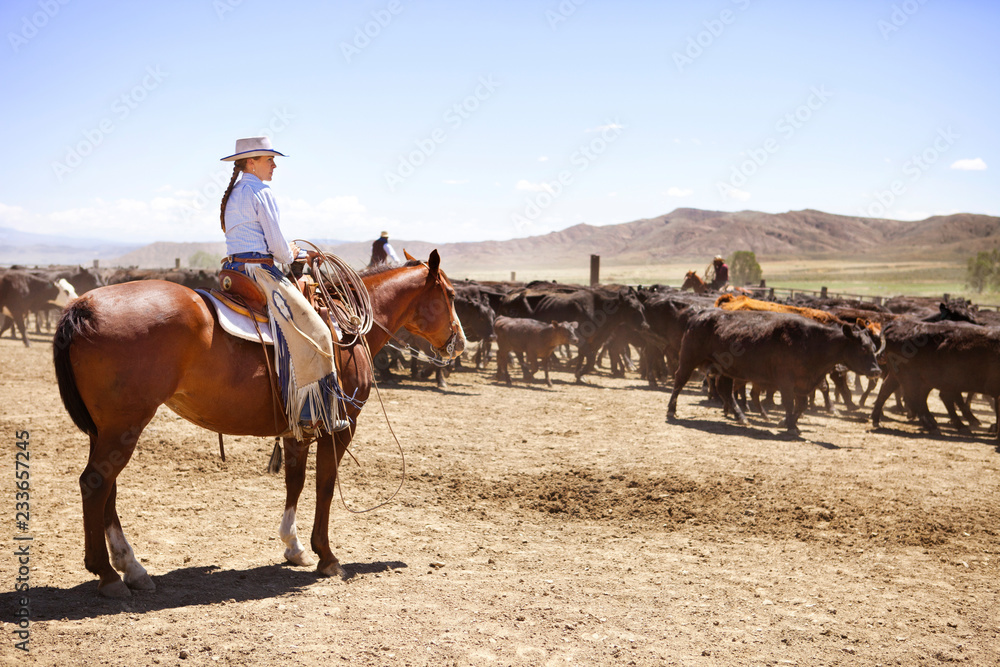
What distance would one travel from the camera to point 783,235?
589 ft

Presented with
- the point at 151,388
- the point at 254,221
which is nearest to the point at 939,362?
the point at 254,221

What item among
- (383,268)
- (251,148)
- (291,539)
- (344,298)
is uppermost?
(251,148)

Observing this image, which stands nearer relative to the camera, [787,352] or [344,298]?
[344,298]

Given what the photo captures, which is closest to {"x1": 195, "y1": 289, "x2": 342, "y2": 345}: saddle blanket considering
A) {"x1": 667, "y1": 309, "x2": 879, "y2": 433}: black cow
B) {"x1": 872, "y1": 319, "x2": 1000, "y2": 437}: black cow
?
{"x1": 667, "y1": 309, "x2": 879, "y2": 433}: black cow

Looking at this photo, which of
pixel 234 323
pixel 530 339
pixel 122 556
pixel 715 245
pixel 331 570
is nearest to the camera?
pixel 122 556

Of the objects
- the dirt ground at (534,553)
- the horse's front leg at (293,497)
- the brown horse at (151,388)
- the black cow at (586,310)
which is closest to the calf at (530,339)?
the black cow at (586,310)

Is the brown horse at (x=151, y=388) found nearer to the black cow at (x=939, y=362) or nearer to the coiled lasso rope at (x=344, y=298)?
the coiled lasso rope at (x=344, y=298)

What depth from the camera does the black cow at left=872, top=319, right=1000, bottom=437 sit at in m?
11.3

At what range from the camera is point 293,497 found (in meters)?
5.21

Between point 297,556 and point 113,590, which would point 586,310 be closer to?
point 297,556

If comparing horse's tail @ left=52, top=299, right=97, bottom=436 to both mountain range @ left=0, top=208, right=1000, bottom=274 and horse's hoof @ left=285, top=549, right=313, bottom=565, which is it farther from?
mountain range @ left=0, top=208, right=1000, bottom=274

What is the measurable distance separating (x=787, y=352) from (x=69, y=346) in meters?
9.72

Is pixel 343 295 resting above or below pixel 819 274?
below

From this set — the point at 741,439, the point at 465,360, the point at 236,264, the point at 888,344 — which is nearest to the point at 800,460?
the point at 741,439
